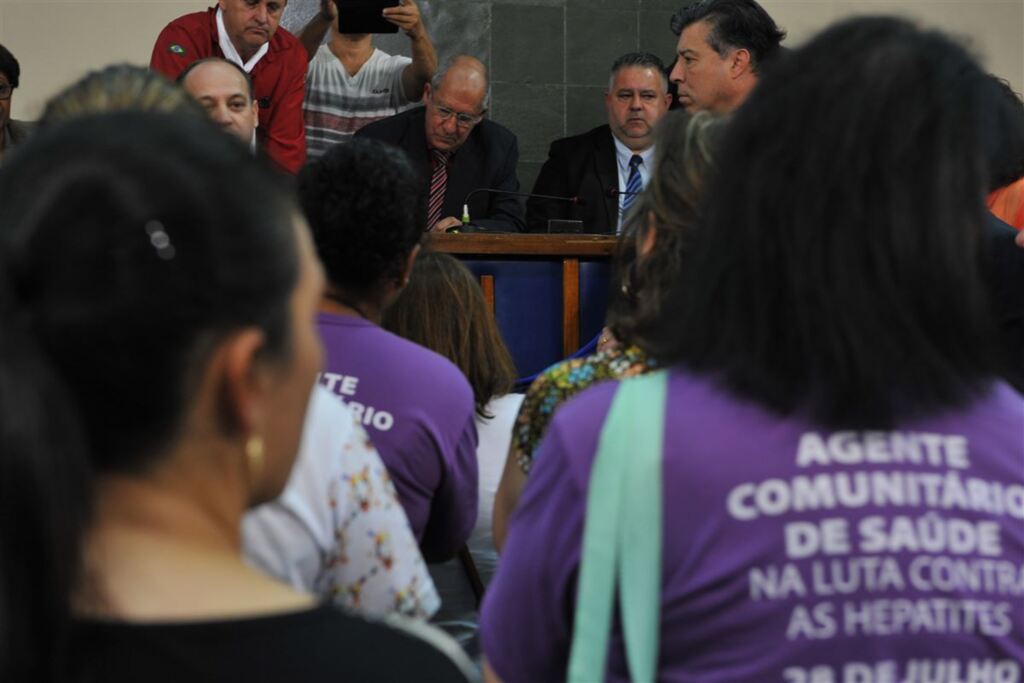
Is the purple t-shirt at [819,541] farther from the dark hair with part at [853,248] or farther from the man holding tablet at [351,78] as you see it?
the man holding tablet at [351,78]

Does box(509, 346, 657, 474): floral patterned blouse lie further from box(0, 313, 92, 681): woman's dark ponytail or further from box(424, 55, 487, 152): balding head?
box(424, 55, 487, 152): balding head

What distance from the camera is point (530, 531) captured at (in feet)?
3.72

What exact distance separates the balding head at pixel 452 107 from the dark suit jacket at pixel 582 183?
0.42 metres

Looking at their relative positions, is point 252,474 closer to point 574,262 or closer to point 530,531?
point 530,531

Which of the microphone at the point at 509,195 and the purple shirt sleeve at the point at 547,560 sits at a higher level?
the microphone at the point at 509,195

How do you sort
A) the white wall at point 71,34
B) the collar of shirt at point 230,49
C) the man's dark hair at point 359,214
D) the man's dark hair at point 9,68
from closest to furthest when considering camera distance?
the man's dark hair at point 359,214 < the collar of shirt at point 230,49 < the man's dark hair at point 9,68 < the white wall at point 71,34

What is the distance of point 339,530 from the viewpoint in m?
1.39

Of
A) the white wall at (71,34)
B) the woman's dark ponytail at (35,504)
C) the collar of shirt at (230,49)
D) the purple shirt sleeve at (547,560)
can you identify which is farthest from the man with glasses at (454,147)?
the woman's dark ponytail at (35,504)

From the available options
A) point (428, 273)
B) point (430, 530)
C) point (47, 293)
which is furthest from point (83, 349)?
point (428, 273)

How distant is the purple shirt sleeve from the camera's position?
1097mm

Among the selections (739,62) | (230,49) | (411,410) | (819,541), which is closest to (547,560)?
(819,541)

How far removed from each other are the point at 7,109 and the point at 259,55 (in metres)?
0.94

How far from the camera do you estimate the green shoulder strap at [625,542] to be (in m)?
1.07

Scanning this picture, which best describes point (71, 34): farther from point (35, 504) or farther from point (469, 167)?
point (35, 504)
